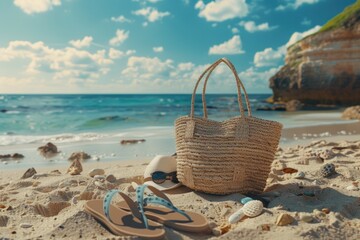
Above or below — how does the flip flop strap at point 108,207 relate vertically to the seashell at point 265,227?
above

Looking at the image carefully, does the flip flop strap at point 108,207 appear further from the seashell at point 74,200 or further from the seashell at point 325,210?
the seashell at point 325,210

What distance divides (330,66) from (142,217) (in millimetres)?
26305

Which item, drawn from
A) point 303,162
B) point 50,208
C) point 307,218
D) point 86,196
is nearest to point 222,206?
point 307,218

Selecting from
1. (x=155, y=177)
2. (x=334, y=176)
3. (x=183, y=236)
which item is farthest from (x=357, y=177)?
(x=183, y=236)

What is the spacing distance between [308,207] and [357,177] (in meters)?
1.27

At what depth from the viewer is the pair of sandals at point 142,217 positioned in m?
2.31

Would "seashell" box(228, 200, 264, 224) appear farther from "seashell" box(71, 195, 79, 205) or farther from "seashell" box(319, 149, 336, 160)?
"seashell" box(319, 149, 336, 160)

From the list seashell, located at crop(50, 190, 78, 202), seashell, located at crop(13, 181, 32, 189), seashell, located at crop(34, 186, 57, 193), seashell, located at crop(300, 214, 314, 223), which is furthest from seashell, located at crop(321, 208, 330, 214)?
seashell, located at crop(13, 181, 32, 189)

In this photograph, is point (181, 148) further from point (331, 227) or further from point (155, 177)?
point (331, 227)

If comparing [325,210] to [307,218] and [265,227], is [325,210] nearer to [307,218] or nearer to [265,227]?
[307,218]

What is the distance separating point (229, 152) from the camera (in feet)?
10.3

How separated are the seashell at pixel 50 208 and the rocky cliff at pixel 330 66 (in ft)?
83.7

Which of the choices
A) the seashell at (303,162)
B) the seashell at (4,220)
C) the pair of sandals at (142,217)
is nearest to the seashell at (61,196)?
the seashell at (4,220)

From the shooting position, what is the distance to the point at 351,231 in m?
2.36
